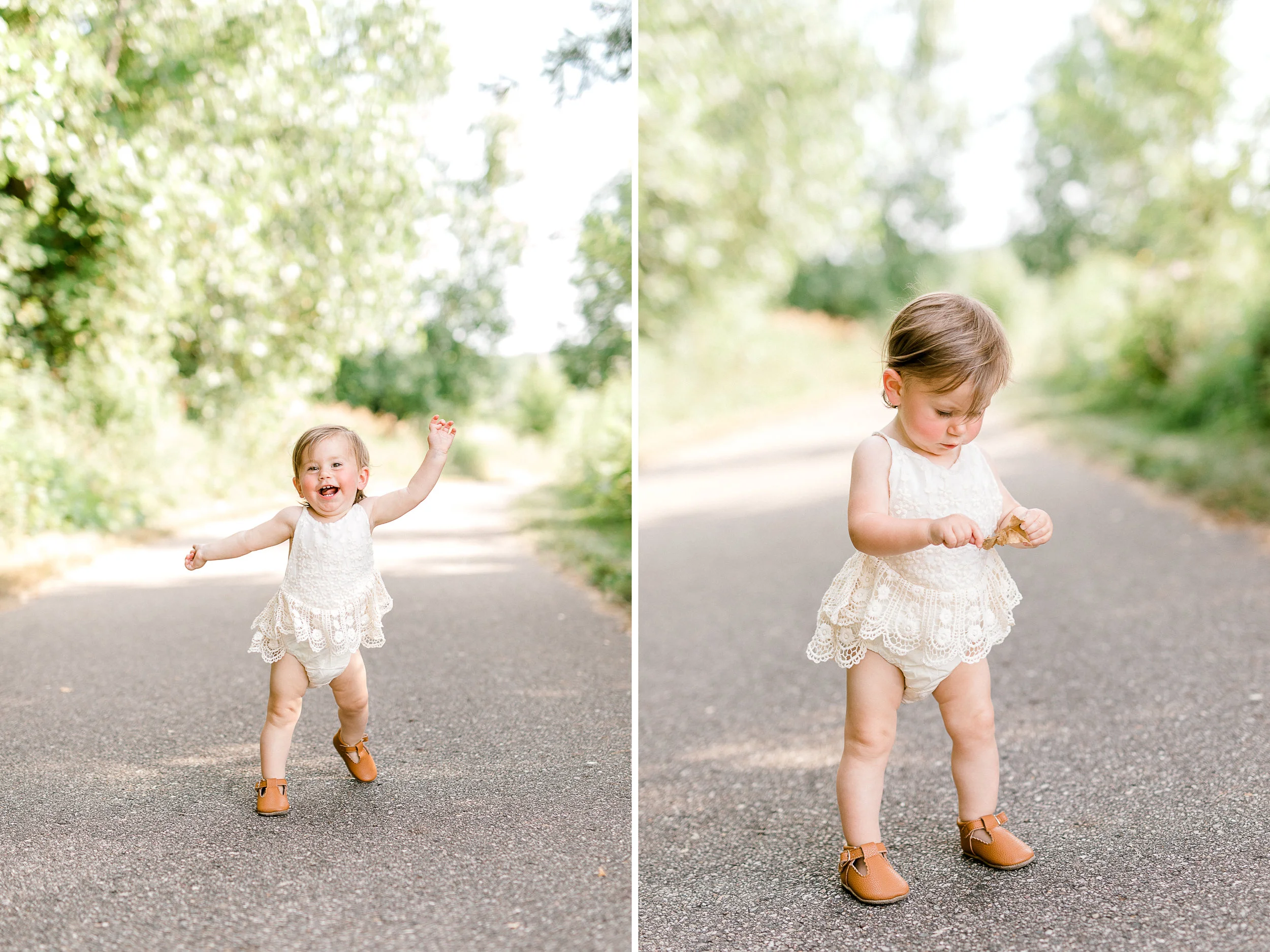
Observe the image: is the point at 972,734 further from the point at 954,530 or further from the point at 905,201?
the point at 905,201

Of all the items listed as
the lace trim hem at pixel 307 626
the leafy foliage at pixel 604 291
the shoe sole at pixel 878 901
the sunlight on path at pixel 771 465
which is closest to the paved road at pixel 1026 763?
the shoe sole at pixel 878 901

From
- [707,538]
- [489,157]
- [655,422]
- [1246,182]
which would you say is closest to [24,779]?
[489,157]

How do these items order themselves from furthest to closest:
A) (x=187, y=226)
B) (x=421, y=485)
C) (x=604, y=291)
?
(x=604, y=291)
(x=187, y=226)
(x=421, y=485)

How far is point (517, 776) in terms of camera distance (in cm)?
231

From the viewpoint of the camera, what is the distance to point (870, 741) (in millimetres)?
2340

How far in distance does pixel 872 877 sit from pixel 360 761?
111 cm

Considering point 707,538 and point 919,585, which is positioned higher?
point 919,585

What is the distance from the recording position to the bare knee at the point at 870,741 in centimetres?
234

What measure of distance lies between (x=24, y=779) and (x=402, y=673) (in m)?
0.78

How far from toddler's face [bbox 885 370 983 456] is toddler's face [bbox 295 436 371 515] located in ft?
3.70

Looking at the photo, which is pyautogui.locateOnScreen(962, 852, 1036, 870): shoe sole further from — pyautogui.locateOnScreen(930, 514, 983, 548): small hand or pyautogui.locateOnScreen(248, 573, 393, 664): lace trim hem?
pyautogui.locateOnScreen(248, 573, 393, 664): lace trim hem

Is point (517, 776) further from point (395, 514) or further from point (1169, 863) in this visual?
point (1169, 863)

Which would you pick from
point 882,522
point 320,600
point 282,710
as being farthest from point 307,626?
point 882,522

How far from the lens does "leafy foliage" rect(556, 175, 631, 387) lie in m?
3.27
